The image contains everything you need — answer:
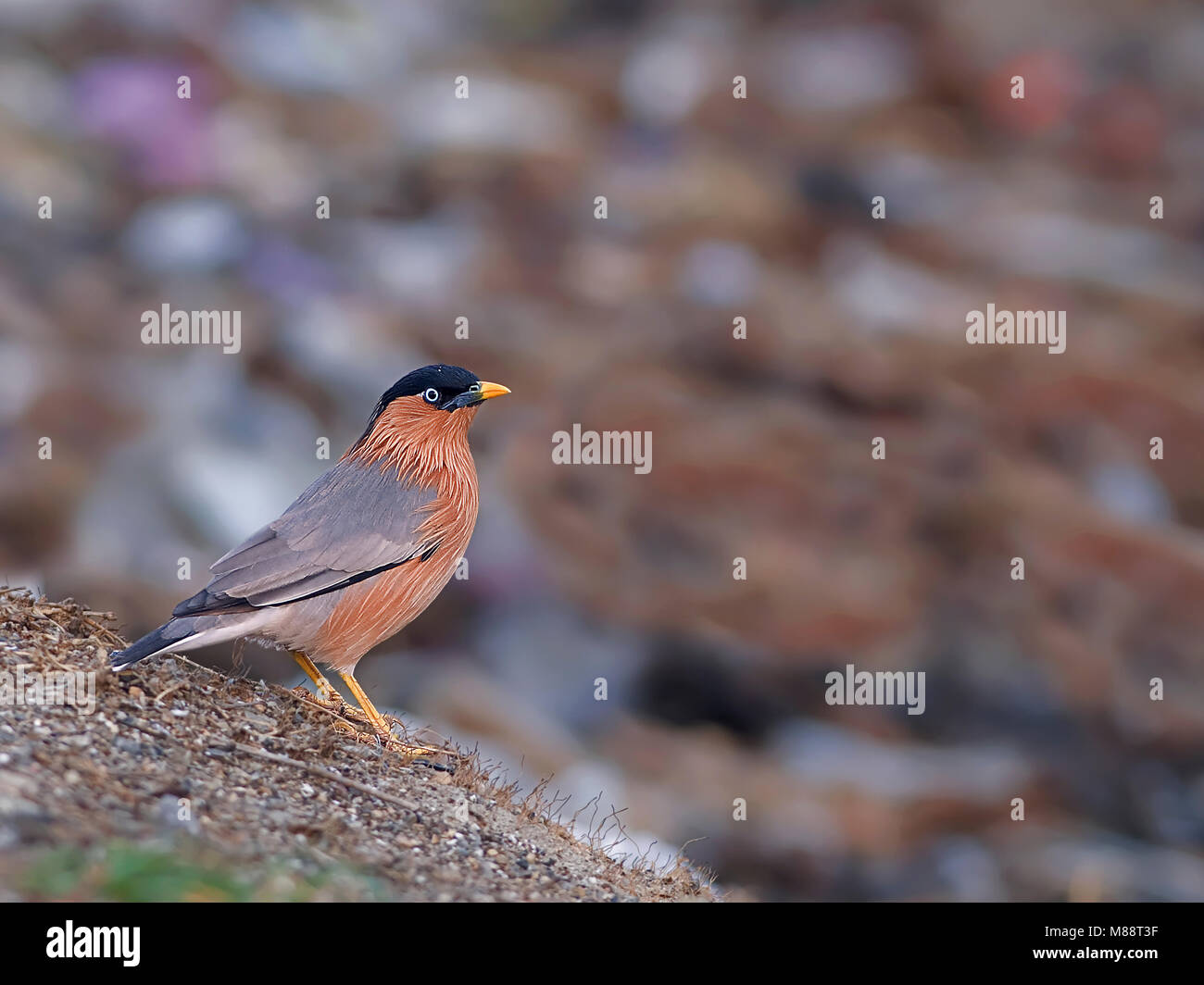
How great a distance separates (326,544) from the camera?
20.9ft

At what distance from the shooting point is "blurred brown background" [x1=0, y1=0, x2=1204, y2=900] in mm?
13992

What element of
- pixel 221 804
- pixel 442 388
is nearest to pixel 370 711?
pixel 221 804

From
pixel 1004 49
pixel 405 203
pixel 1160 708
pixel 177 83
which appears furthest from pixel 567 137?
pixel 1160 708

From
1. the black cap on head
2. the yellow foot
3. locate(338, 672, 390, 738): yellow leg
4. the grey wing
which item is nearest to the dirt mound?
the yellow foot

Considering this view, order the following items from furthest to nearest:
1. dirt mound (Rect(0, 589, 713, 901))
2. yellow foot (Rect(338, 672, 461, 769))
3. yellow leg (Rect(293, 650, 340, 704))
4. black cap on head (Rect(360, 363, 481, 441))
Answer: black cap on head (Rect(360, 363, 481, 441)), yellow leg (Rect(293, 650, 340, 704)), yellow foot (Rect(338, 672, 461, 769)), dirt mound (Rect(0, 589, 713, 901))

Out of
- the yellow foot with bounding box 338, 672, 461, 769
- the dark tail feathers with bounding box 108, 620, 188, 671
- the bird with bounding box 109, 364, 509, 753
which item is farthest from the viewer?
the yellow foot with bounding box 338, 672, 461, 769

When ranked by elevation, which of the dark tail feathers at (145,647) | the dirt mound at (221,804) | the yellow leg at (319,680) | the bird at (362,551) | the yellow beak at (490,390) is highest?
the yellow beak at (490,390)

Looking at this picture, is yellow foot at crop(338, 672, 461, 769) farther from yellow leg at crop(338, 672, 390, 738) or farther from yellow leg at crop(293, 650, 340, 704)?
yellow leg at crop(293, 650, 340, 704)

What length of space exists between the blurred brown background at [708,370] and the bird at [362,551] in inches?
238

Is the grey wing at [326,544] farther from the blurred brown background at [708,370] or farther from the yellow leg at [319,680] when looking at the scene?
the blurred brown background at [708,370]

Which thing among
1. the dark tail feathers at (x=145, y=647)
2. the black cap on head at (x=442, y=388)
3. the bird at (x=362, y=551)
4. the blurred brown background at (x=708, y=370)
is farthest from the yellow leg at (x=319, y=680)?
the blurred brown background at (x=708, y=370)

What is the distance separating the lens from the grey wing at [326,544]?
6.05 m

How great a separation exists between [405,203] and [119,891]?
16.3 meters

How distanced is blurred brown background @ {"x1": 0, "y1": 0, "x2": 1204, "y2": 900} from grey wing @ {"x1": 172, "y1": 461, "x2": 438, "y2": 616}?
6.10 m
